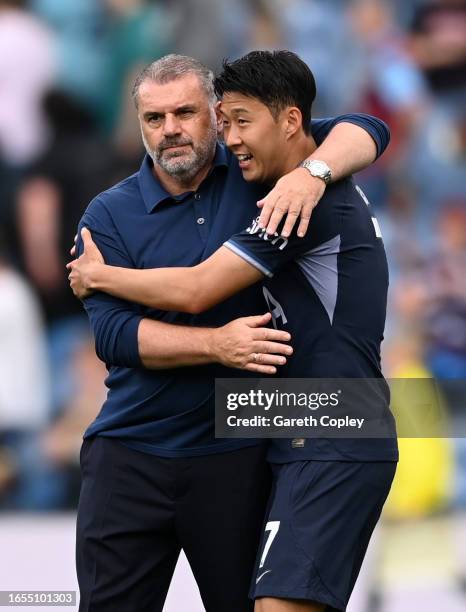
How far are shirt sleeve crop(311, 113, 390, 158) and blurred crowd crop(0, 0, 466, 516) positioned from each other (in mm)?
4494

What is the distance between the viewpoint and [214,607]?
4.16 meters

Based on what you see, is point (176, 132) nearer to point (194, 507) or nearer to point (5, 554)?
point (194, 507)

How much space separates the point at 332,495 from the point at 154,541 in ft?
2.05

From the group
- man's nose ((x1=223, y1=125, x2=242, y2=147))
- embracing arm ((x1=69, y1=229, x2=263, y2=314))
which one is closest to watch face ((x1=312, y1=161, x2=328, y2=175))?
man's nose ((x1=223, y1=125, x2=242, y2=147))

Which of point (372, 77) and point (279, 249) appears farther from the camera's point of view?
point (372, 77)

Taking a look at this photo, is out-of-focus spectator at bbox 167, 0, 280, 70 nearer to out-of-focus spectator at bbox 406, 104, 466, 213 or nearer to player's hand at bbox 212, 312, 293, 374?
out-of-focus spectator at bbox 406, 104, 466, 213

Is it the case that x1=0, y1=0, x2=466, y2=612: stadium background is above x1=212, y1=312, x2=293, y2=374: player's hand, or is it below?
above

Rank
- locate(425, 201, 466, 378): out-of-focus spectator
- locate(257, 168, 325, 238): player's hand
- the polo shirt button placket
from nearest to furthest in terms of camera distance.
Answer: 1. locate(257, 168, 325, 238): player's hand
2. the polo shirt button placket
3. locate(425, 201, 466, 378): out-of-focus spectator

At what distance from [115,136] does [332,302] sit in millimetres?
5349

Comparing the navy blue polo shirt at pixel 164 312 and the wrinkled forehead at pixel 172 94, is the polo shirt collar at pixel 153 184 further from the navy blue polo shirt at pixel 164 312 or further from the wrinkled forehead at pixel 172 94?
the wrinkled forehead at pixel 172 94

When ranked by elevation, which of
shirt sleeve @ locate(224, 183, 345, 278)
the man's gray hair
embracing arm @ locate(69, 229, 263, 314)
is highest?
the man's gray hair

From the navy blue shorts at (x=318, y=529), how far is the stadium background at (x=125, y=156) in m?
4.67

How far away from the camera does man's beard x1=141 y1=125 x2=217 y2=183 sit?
4.06 meters

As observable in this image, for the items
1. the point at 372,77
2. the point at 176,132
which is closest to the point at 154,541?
the point at 176,132
